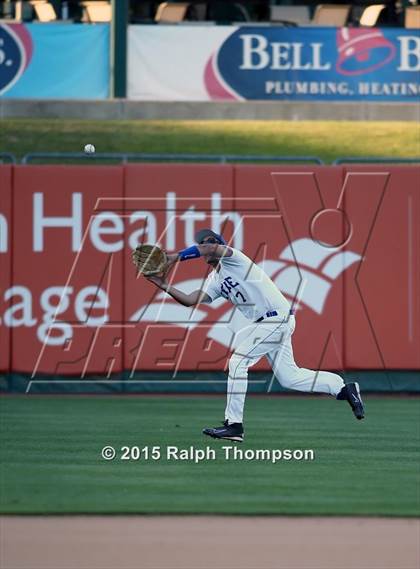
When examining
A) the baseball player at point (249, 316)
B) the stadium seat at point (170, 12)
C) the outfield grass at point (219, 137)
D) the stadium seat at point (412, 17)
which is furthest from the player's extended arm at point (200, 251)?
the stadium seat at point (412, 17)

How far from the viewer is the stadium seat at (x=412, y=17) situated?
2611 cm

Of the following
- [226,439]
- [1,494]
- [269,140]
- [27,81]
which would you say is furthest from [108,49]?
[1,494]

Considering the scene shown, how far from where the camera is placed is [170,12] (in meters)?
25.8

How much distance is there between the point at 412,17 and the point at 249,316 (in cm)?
1430

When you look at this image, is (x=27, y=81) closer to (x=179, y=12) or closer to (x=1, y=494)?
(x=179, y=12)

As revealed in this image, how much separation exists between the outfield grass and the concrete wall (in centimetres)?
32

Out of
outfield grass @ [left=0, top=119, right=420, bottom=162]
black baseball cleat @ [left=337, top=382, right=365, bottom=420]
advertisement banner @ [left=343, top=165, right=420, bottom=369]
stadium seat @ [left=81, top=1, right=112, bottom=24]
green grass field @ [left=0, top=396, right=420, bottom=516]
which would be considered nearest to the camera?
green grass field @ [left=0, top=396, right=420, bottom=516]

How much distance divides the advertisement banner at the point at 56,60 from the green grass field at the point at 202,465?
9500 millimetres

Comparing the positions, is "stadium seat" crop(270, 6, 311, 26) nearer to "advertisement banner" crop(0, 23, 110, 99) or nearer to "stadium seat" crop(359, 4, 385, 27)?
"stadium seat" crop(359, 4, 385, 27)

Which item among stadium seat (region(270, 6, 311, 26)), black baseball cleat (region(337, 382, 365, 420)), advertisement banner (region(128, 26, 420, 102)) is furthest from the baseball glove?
stadium seat (region(270, 6, 311, 26))

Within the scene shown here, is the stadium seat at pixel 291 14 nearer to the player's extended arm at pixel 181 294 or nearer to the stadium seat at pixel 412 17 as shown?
the stadium seat at pixel 412 17

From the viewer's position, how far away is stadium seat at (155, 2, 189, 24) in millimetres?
25781

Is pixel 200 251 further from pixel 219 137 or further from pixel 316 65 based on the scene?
pixel 316 65

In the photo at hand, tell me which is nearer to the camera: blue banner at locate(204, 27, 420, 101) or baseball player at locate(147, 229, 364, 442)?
baseball player at locate(147, 229, 364, 442)
